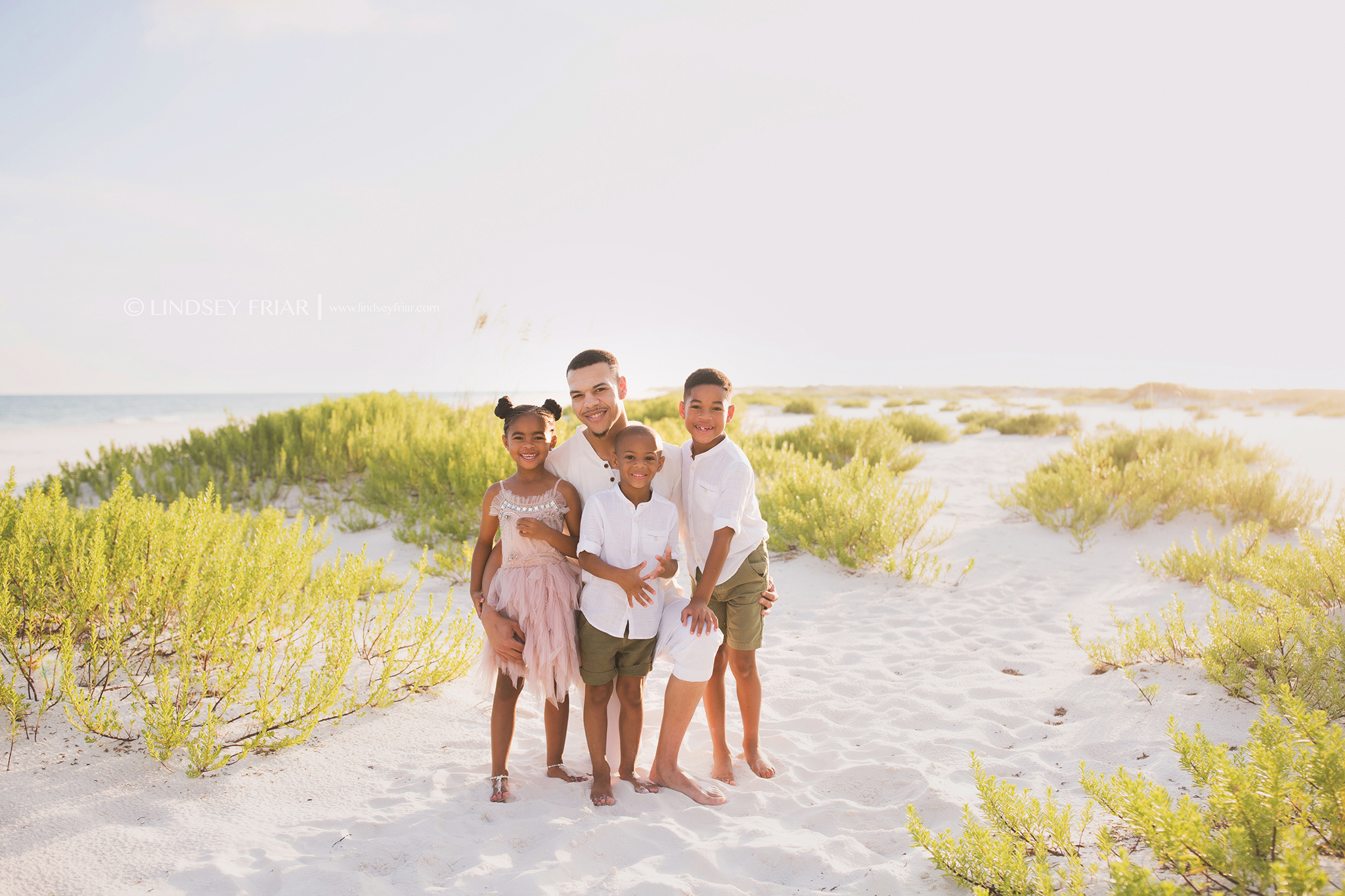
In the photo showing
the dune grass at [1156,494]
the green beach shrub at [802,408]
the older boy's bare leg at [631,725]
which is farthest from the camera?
the green beach shrub at [802,408]

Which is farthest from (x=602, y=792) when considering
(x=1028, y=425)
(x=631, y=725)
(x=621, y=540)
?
(x=1028, y=425)

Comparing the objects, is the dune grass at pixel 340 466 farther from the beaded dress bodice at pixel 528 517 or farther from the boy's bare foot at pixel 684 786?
the boy's bare foot at pixel 684 786

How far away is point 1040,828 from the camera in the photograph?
2076mm

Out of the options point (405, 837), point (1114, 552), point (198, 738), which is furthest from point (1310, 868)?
point (1114, 552)

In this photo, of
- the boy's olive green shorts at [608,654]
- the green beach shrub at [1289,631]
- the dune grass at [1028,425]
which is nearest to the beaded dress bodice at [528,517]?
the boy's olive green shorts at [608,654]

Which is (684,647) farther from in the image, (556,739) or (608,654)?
(556,739)

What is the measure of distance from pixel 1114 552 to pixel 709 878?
5560 mm

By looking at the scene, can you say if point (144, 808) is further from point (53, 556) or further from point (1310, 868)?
point (1310, 868)

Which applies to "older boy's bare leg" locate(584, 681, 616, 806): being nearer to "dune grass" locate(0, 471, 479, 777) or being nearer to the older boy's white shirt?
the older boy's white shirt

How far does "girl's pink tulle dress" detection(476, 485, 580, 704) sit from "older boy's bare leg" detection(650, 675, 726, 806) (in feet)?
1.28

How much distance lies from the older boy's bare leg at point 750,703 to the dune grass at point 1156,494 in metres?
4.68

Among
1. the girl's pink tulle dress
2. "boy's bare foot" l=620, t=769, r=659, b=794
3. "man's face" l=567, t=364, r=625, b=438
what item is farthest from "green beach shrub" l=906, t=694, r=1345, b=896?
"man's face" l=567, t=364, r=625, b=438

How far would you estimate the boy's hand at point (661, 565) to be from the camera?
253cm

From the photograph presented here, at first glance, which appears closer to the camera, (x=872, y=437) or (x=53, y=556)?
(x=53, y=556)
